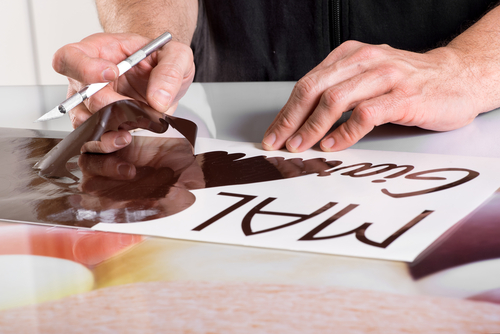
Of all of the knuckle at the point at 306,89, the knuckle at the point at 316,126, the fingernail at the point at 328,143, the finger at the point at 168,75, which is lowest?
the fingernail at the point at 328,143

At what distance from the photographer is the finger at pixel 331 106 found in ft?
2.29

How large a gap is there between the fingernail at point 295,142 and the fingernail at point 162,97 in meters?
0.20

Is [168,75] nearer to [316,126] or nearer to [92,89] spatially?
[92,89]

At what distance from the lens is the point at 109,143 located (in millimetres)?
696

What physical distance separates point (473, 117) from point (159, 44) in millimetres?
557

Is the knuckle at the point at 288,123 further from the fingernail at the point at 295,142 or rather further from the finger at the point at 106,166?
the finger at the point at 106,166

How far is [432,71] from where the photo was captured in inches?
30.0

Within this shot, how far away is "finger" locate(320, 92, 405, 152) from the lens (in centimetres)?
69

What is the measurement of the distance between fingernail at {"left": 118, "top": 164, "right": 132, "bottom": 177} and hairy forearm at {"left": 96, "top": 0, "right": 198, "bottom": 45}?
569mm

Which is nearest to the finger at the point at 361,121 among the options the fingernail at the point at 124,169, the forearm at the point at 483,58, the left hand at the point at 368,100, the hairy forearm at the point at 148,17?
the left hand at the point at 368,100

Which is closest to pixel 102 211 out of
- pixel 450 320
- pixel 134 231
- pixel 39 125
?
pixel 134 231

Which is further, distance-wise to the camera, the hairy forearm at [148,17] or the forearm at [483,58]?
the hairy forearm at [148,17]

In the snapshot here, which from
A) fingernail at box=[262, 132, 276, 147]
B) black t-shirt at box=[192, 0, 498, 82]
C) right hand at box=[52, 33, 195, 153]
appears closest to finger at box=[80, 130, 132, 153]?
right hand at box=[52, 33, 195, 153]

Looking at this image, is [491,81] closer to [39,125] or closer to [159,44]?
[159,44]
